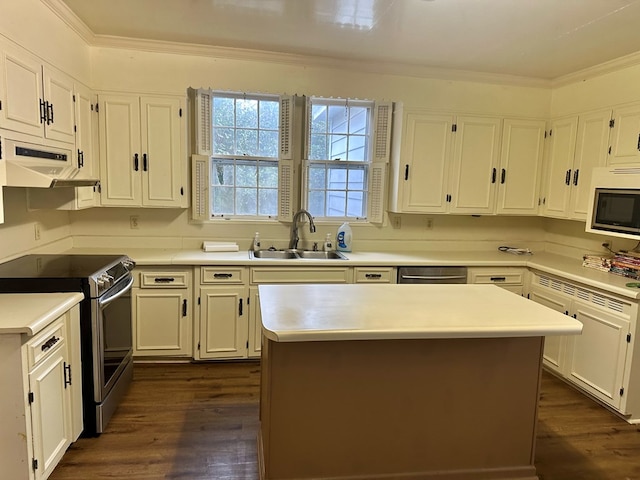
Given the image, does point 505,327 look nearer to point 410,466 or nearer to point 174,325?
point 410,466

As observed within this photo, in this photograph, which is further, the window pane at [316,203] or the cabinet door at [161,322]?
the window pane at [316,203]

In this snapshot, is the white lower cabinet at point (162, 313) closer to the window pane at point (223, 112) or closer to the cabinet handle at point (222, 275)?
the cabinet handle at point (222, 275)

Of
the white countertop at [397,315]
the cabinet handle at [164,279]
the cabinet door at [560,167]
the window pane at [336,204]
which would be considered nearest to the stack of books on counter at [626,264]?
the cabinet door at [560,167]

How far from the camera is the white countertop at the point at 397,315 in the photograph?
180 centimetres

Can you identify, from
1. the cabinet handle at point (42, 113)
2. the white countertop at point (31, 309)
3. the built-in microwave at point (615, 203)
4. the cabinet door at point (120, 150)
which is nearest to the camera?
the white countertop at point (31, 309)

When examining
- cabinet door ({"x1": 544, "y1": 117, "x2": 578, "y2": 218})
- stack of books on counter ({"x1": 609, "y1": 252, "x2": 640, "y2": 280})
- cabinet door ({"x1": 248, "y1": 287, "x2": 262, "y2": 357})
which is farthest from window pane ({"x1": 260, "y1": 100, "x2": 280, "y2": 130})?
stack of books on counter ({"x1": 609, "y1": 252, "x2": 640, "y2": 280})

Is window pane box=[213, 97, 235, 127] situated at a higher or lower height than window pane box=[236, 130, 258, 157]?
higher

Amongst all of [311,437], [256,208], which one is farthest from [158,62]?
[311,437]

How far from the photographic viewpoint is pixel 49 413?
204 cm

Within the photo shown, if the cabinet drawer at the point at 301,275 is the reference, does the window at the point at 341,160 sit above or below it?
above

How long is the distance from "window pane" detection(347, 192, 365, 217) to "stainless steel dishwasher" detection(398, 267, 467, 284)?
822 mm

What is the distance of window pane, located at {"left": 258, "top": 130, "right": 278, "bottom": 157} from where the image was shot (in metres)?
3.96

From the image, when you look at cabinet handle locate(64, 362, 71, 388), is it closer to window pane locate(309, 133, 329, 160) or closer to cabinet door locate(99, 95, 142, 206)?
cabinet door locate(99, 95, 142, 206)

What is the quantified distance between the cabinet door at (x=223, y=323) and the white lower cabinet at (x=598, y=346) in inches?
97.2
